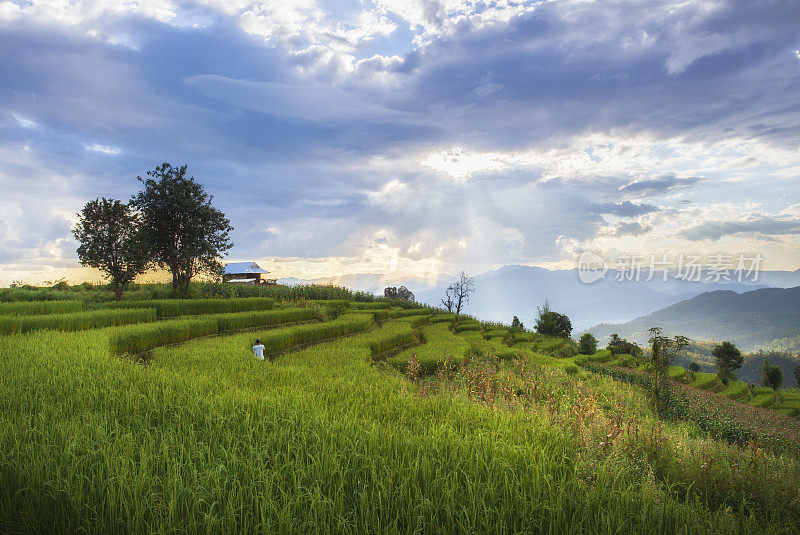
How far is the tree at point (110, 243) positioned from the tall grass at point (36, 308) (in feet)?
27.2

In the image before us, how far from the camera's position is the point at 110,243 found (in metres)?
27.7

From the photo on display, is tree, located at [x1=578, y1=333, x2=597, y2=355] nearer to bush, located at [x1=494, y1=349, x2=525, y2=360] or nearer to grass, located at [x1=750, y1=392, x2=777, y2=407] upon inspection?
grass, located at [x1=750, y1=392, x2=777, y2=407]

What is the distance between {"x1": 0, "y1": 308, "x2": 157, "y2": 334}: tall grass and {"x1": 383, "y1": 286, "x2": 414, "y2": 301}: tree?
39.8 metres

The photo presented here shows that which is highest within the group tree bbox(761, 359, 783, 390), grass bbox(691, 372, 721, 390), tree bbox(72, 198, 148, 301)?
tree bbox(72, 198, 148, 301)

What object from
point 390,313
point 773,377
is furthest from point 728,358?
point 390,313

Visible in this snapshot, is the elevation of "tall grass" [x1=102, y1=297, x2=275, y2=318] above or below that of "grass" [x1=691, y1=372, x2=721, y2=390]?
above

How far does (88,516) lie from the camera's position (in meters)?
3.54

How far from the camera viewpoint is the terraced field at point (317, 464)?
349 centimetres

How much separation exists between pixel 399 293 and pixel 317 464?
58.1m

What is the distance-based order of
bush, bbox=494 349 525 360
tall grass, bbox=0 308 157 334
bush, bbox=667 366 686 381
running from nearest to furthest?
tall grass, bbox=0 308 157 334 → bush, bbox=494 349 525 360 → bush, bbox=667 366 686 381

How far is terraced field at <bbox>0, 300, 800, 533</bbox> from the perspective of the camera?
3.49 m

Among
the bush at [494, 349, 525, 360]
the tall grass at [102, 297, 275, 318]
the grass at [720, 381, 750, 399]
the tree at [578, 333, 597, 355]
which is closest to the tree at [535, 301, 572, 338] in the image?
the tree at [578, 333, 597, 355]

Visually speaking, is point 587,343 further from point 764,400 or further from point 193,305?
point 193,305

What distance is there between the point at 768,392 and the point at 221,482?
3182 cm
